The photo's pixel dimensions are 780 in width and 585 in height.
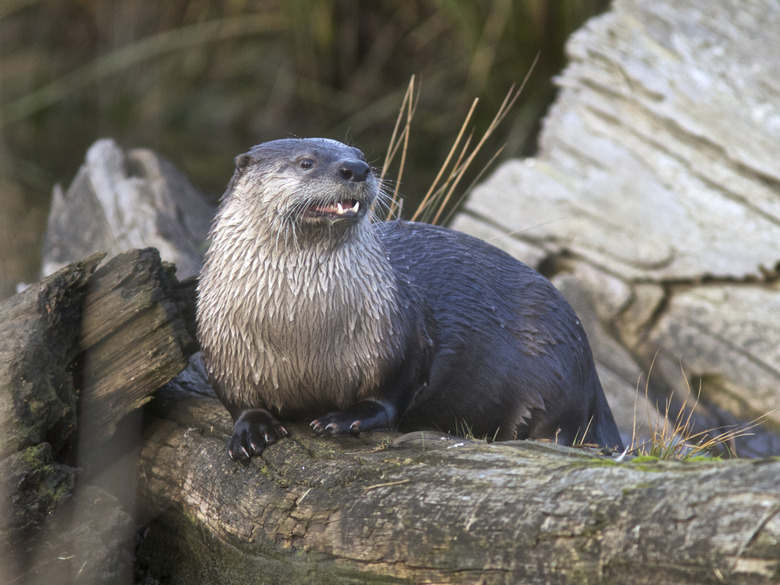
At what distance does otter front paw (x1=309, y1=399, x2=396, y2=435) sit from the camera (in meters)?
2.14

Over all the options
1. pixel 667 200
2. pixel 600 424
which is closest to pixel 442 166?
pixel 667 200

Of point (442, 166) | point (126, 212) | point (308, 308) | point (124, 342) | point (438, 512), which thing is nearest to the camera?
point (438, 512)

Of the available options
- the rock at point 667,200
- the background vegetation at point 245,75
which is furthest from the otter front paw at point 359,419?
the background vegetation at point 245,75

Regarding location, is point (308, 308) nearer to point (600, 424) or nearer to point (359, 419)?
point (359, 419)

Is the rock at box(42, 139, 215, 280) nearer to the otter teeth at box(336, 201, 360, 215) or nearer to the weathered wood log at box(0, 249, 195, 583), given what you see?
the weathered wood log at box(0, 249, 195, 583)

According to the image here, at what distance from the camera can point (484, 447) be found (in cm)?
192

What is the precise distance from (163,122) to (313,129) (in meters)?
1.24

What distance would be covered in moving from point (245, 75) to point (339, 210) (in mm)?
5148

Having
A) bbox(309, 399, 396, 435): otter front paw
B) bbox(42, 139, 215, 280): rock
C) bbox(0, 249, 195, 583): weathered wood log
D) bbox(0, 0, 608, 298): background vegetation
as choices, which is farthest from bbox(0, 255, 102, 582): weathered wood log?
bbox(0, 0, 608, 298): background vegetation

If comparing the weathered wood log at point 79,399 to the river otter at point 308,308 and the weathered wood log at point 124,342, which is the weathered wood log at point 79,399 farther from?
the river otter at point 308,308

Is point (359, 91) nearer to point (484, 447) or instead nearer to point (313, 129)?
point (313, 129)

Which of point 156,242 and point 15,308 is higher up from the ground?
point 15,308

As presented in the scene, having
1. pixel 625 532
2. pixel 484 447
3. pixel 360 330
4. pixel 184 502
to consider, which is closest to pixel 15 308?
pixel 184 502

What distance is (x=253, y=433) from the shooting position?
220cm
